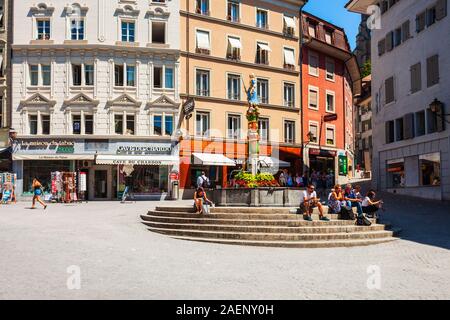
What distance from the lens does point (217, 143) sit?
35125mm

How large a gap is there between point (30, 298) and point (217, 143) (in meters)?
28.1

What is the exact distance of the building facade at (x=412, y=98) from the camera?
87.5ft

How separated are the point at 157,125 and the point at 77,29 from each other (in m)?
8.48

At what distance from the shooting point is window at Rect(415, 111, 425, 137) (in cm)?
2870

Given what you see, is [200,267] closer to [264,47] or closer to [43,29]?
[43,29]

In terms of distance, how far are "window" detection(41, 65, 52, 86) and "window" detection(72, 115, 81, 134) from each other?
114 inches

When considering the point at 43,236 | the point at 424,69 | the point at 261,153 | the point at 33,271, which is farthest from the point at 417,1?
A: the point at 33,271

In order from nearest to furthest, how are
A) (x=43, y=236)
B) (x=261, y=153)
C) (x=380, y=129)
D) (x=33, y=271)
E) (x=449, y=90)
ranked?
(x=33, y=271) < (x=43, y=236) < (x=449, y=90) < (x=380, y=129) < (x=261, y=153)

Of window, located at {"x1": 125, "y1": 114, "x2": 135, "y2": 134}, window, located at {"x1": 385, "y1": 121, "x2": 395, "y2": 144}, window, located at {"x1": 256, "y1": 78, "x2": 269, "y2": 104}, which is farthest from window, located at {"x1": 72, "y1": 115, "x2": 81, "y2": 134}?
window, located at {"x1": 385, "y1": 121, "x2": 395, "y2": 144}

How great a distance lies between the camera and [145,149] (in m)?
33.1

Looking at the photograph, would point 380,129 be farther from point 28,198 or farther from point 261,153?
point 28,198

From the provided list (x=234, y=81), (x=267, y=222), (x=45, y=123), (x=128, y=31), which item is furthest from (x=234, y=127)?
(x=267, y=222)

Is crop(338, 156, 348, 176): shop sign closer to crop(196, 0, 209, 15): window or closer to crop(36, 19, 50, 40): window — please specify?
crop(196, 0, 209, 15): window
